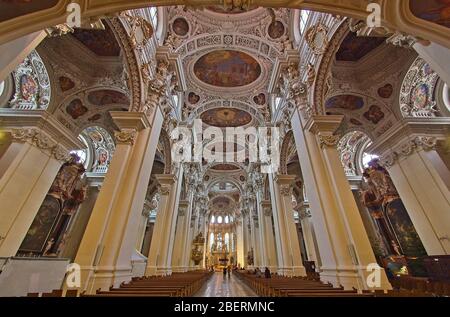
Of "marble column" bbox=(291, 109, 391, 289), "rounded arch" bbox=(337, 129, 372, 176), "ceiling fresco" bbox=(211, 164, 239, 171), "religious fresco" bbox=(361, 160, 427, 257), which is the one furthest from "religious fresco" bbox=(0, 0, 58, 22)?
"ceiling fresco" bbox=(211, 164, 239, 171)

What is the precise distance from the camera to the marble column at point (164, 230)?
11.7 meters

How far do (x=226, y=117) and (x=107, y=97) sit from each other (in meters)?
10.8

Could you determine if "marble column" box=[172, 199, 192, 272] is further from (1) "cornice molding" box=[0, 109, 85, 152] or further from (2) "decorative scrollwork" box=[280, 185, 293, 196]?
(1) "cornice molding" box=[0, 109, 85, 152]

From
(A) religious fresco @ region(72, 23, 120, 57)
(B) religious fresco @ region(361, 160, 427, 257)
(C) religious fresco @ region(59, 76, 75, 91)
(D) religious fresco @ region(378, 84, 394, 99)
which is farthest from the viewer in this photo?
(B) religious fresco @ region(361, 160, 427, 257)

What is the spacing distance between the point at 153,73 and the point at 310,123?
6.88 meters

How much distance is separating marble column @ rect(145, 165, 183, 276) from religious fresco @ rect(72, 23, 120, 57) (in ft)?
23.0

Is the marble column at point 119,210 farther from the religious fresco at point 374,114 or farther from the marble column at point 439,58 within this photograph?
the religious fresco at point 374,114

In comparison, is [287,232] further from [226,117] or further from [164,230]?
[226,117]

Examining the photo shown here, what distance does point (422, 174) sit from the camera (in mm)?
9336

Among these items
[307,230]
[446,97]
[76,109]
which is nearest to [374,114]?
[446,97]

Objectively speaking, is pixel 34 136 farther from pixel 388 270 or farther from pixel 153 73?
pixel 388 270

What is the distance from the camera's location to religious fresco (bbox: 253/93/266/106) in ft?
57.6

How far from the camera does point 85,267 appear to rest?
5.59 metres

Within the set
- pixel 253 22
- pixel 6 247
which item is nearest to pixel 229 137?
pixel 253 22
